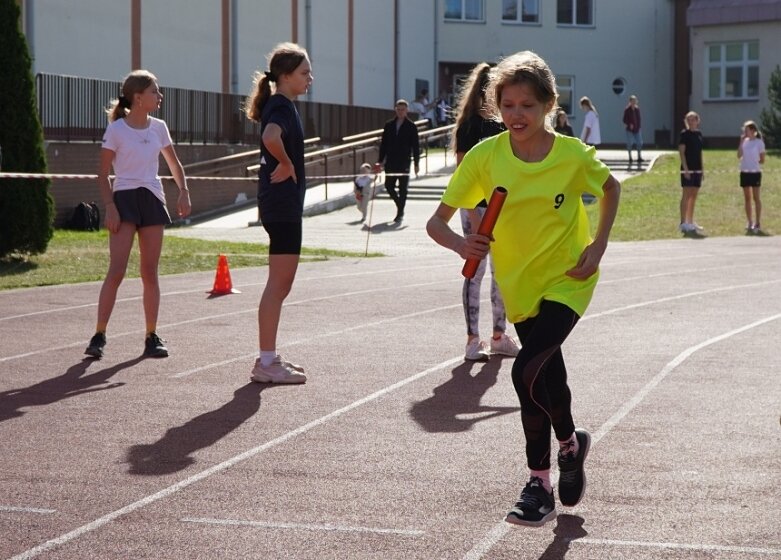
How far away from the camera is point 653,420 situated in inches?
301

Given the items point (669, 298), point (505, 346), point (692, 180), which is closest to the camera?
point (505, 346)

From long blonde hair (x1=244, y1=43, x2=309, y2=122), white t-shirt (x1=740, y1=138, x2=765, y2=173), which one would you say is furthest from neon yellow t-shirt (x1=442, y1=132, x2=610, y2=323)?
white t-shirt (x1=740, y1=138, x2=765, y2=173)

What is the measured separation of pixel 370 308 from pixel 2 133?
21.6 feet

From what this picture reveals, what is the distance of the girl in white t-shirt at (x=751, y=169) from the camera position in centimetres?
2470

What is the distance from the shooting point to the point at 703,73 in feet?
179

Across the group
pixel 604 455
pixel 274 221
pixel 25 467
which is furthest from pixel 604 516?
pixel 274 221

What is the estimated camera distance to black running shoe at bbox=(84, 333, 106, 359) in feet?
32.4

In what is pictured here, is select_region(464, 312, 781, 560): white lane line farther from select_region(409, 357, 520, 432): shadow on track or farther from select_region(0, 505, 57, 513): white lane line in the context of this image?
select_region(0, 505, 57, 513): white lane line

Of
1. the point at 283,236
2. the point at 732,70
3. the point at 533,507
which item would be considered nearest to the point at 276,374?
the point at 283,236

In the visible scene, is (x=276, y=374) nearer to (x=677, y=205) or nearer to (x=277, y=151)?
(x=277, y=151)

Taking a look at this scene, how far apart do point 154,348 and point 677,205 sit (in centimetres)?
2045

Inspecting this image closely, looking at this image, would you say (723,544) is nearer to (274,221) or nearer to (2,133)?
(274,221)

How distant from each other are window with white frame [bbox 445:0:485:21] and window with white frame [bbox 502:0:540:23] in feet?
3.30

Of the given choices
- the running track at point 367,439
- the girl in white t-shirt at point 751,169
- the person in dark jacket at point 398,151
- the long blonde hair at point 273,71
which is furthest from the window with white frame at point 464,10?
the long blonde hair at point 273,71
